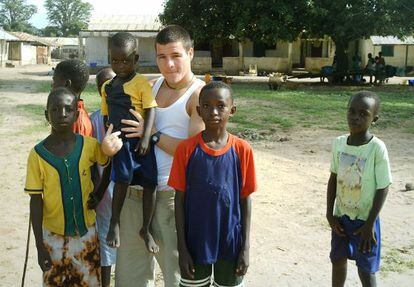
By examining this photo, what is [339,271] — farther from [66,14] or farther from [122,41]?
[66,14]

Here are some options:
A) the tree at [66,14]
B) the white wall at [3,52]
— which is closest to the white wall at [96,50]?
the white wall at [3,52]

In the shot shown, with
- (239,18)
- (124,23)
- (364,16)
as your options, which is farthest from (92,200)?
(124,23)

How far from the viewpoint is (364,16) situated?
56.4 ft

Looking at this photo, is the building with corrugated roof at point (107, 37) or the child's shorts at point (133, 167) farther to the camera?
the building with corrugated roof at point (107, 37)

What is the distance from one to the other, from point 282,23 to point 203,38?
11.1 feet

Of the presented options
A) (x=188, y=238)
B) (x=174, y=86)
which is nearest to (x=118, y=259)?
(x=188, y=238)

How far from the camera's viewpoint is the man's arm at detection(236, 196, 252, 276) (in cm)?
214

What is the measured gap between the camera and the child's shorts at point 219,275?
2178 millimetres

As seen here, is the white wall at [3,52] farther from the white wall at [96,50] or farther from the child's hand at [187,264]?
the child's hand at [187,264]

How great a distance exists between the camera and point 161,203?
7.91 feet

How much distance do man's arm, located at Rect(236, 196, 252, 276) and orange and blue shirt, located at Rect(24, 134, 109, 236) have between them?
755mm

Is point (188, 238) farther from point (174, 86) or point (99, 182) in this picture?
point (174, 86)

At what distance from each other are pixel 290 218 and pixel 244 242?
257 cm

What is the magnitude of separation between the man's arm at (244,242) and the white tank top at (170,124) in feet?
1.43
